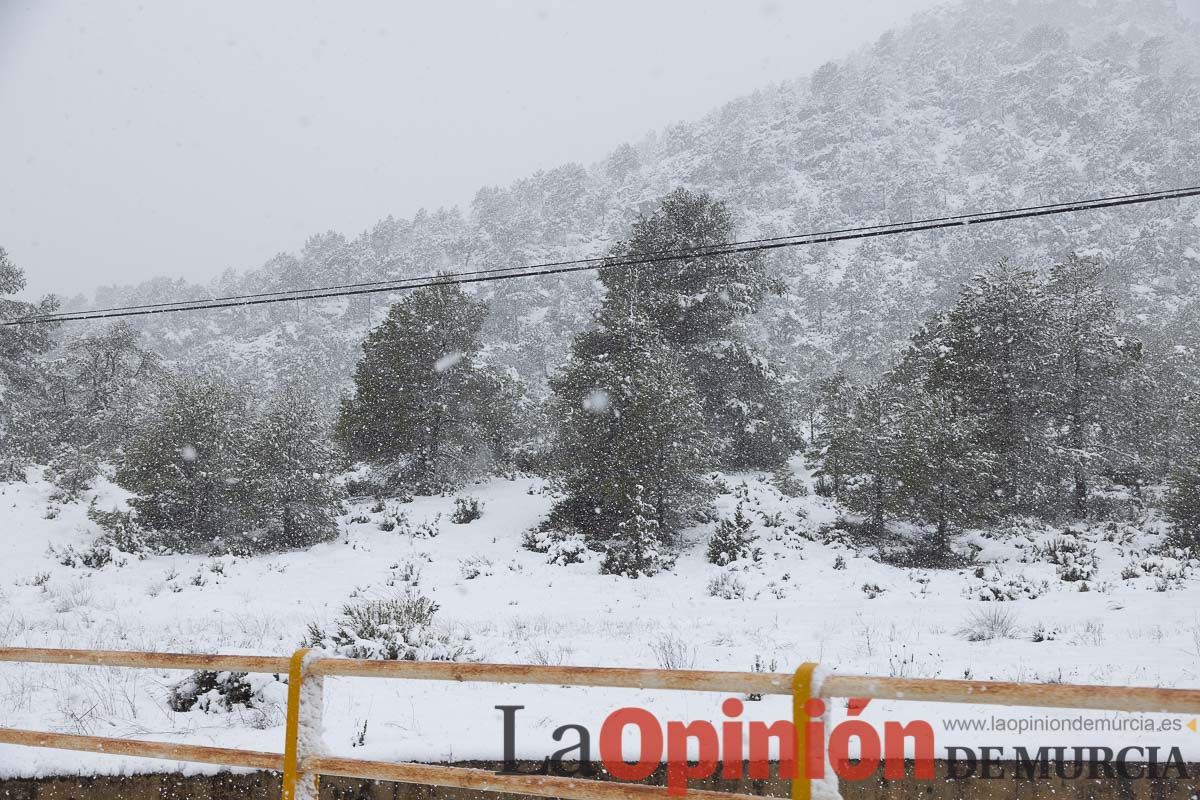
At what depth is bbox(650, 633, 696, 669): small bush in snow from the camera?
7.52 m

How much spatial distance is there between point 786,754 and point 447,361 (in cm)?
2173

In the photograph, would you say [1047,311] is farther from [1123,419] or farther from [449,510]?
[449,510]

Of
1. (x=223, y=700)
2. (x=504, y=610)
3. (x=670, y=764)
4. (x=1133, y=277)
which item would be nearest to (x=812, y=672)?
(x=670, y=764)

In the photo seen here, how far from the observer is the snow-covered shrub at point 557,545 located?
1823cm

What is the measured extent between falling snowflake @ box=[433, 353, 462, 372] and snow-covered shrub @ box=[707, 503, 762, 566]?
1137cm

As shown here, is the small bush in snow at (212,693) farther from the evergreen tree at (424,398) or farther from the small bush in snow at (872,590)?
the evergreen tree at (424,398)

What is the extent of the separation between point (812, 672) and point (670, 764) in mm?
2812

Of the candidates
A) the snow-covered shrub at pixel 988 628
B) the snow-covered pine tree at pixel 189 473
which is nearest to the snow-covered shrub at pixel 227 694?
the snow-covered shrub at pixel 988 628

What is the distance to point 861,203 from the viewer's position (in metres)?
96.1

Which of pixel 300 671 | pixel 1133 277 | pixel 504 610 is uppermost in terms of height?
pixel 1133 277

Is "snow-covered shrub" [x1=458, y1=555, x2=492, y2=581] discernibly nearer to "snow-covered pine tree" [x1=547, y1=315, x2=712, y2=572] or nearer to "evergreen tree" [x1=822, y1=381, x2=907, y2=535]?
"snow-covered pine tree" [x1=547, y1=315, x2=712, y2=572]

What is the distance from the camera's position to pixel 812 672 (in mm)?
2379

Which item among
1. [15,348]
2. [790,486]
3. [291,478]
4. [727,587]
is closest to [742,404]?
[790,486]

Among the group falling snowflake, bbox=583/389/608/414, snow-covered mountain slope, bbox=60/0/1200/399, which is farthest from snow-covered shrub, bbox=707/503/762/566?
snow-covered mountain slope, bbox=60/0/1200/399
